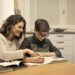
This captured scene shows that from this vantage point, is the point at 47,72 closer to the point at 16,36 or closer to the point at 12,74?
the point at 12,74

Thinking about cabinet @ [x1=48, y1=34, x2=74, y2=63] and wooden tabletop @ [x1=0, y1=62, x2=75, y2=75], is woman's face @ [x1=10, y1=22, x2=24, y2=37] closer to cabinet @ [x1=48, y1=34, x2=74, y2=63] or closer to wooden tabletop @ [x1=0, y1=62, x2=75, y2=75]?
wooden tabletop @ [x1=0, y1=62, x2=75, y2=75]

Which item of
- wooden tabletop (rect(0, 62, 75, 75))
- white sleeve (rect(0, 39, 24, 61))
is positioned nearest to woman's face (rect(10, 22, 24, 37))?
white sleeve (rect(0, 39, 24, 61))

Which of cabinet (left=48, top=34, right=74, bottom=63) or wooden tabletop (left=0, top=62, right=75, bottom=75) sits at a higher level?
wooden tabletop (left=0, top=62, right=75, bottom=75)

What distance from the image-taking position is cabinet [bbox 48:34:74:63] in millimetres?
4523

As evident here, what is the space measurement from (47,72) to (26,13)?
342 centimetres

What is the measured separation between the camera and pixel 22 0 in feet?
15.1

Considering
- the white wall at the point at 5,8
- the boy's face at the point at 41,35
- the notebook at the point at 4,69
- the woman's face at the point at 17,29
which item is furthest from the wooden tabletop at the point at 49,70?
the white wall at the point at 5,8

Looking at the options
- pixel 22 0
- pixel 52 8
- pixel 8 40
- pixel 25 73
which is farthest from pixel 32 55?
A: pixel 52 8

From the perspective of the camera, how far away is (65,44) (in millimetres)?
4590

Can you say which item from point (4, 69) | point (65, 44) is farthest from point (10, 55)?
point (65, 44)

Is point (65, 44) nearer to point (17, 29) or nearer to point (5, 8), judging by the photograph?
point (5, 8)

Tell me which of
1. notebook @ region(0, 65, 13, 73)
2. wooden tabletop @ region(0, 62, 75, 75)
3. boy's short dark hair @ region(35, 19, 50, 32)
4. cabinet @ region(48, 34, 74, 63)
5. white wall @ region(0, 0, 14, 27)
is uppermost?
white wall @ region(0, 0, 14, 27)

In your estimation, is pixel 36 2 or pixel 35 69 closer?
pixel 35 69

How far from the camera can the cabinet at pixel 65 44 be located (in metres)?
4.52
